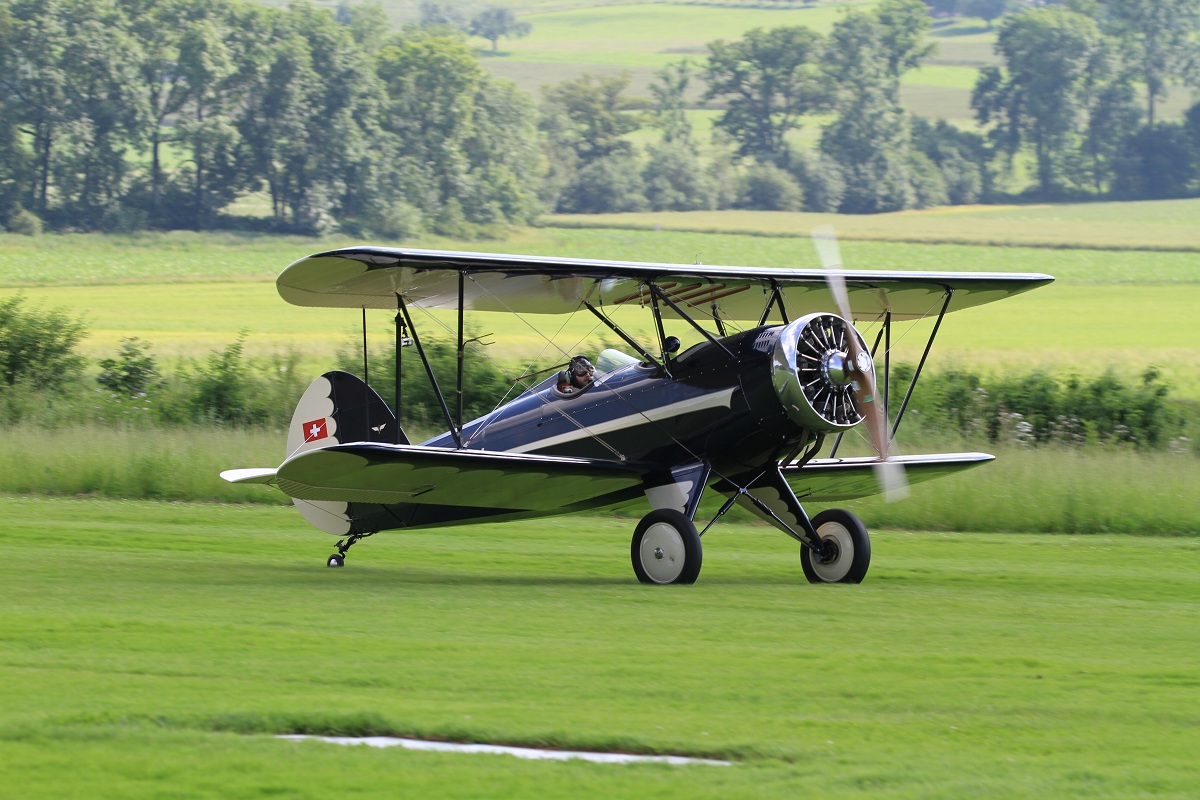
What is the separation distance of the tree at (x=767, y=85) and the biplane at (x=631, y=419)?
87142 mm

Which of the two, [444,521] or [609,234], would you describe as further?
[609,234]

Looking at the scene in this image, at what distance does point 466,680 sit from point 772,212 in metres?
82.9

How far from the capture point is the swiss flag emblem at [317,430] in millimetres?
14844

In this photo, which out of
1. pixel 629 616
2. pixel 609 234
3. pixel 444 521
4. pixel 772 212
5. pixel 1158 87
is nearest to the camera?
pixel 629 616

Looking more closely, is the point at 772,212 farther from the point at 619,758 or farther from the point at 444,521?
the point at 619,758

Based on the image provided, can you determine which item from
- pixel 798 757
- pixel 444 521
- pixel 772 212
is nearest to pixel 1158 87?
pixel 772 212

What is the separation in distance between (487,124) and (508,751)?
90447mm

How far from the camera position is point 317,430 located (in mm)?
14898

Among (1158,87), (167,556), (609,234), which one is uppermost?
(1158,87)

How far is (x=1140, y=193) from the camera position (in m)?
91.1

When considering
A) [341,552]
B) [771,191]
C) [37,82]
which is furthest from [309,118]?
[341,552]

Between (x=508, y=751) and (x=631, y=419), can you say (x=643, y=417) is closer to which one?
(x=631, y=419)

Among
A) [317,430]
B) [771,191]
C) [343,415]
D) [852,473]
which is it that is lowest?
[852,473]

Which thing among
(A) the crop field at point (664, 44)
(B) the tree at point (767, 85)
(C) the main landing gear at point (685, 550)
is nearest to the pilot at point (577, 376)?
(C) the main landing gear at point (685, 550)
